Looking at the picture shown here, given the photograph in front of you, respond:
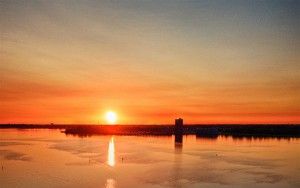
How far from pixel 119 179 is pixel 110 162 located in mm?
10814

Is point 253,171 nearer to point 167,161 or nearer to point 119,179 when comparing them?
point 167,161

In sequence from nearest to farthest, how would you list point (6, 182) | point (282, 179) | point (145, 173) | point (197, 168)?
point (6, 182), point (282, 179), point (145, 173), point (197, 168)

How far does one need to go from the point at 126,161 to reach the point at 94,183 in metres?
13.1

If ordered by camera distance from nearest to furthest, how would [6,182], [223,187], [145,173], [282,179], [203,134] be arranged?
[223,187] < [6,182] < [282,179] < [145,173] < [203,134]

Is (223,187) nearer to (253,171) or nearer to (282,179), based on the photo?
(282,179)

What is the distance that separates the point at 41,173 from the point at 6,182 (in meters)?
4.38

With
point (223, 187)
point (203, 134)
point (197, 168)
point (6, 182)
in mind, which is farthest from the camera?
point (203, 134)

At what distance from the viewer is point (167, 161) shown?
37.8m

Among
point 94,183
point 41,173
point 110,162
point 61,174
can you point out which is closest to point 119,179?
point 94,183

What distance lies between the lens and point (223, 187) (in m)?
23.8

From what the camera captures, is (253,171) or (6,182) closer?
(6,182)

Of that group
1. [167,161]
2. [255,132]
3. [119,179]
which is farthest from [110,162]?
[255,132]

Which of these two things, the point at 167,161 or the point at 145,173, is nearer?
the point at 145,173

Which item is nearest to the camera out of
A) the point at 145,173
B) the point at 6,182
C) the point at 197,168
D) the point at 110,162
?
the point at 6,182
